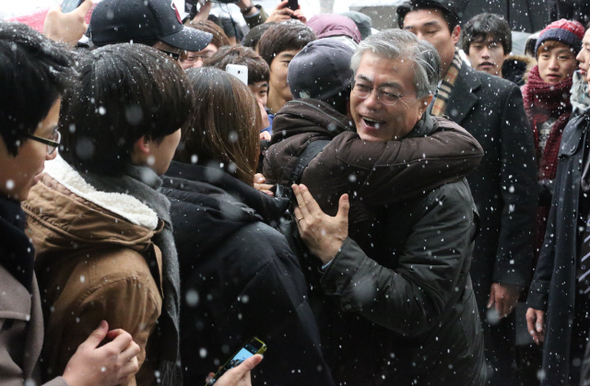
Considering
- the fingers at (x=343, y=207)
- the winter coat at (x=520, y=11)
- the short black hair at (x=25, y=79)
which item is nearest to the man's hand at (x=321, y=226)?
the fingers at (x=343, y=207)

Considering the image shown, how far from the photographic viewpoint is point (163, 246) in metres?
1.82

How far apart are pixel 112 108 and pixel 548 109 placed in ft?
12.6

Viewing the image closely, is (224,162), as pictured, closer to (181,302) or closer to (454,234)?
(181,302)

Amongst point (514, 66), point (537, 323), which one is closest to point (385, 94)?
point (537, 323)

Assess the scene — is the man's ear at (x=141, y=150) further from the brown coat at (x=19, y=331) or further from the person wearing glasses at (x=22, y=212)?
the brown coat at (x=19, y=331)

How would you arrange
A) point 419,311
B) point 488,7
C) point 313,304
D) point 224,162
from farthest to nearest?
point 488,7 → point 313,304 → point 419,311 → point 224,162

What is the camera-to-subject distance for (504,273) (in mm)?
3785

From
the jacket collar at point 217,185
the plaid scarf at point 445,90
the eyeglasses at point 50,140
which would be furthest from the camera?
the plaid scarf at point 445,90

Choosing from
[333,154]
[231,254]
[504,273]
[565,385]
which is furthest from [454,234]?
[565,385]

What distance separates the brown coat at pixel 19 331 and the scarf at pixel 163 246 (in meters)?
0.35

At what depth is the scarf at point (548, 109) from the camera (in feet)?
14.9

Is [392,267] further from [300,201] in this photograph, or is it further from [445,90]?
[445,90]

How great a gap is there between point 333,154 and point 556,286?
206cm

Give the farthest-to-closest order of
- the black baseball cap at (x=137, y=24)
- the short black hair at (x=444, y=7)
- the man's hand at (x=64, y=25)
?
the short black hair at (x=444, y=7) < the man's hand at (x=64, y=25) < the black baseball cap at (x=137, y=24)
